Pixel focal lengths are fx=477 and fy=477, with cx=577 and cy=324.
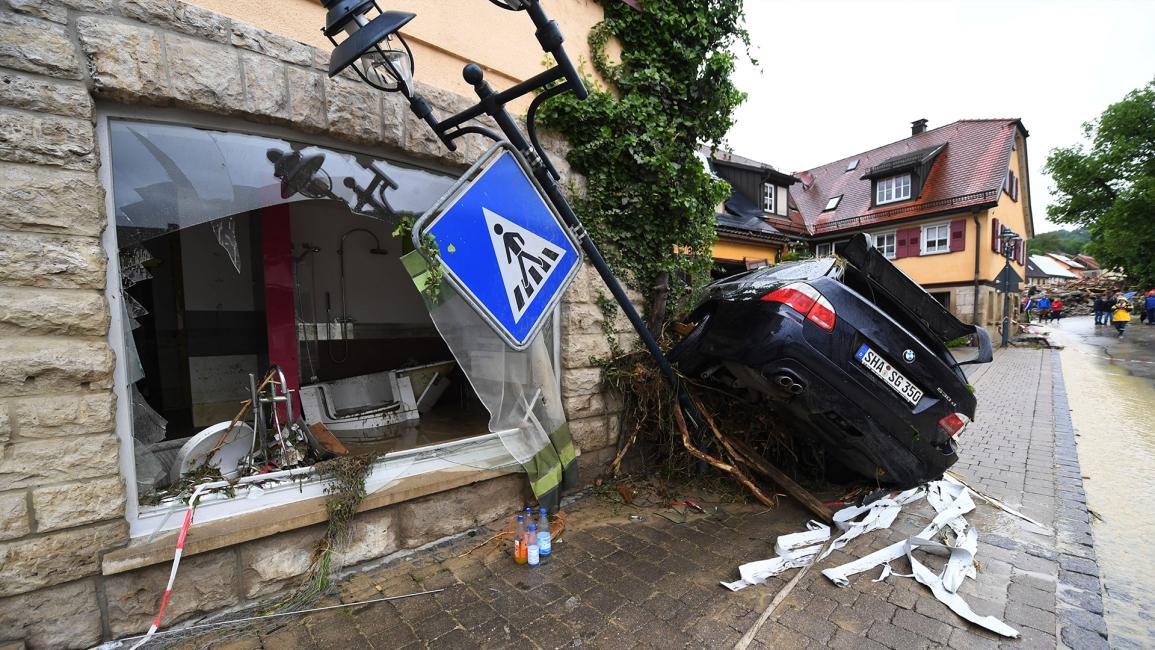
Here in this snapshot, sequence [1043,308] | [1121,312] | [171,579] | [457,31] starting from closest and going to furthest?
[171,579] → [457,31] → [1121,312] → [1043,308]

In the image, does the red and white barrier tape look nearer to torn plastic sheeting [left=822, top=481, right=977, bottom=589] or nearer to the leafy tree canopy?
torn plastic sheeting [left=822, top=481, right=977, bottom=589]

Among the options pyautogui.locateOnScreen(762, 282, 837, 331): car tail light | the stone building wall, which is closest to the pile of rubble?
pyautogui.locateOnScreen(762, 282, 837, 331): car tail light

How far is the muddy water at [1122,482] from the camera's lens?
254 centimetres

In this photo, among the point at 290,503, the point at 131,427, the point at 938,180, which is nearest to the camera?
the point at 131,427

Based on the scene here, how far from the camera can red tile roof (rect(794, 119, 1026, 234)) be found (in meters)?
20.1

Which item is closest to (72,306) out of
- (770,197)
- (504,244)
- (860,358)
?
(504,244)

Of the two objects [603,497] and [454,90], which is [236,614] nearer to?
[603,497]

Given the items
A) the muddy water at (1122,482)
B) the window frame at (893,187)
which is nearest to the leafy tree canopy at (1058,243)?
the window frame at (893,187)

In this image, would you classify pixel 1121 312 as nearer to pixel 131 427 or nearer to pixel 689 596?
pixel 689 596

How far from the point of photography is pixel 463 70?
263 cm

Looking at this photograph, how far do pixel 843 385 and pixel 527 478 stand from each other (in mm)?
2265

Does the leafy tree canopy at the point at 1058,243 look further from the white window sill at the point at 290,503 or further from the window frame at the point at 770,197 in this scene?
the white window sill at the point at 290,503

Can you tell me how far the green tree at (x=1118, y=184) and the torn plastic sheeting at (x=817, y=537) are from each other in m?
36.1

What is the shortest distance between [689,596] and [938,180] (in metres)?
26.1
